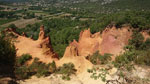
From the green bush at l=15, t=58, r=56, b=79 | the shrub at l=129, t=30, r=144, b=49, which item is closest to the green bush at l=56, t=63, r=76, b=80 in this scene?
the green bush at l=15, t=58, r=56, b=79

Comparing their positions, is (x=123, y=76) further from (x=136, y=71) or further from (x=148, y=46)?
(x=148, y=46)

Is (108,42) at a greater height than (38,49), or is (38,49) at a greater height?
(38,49)

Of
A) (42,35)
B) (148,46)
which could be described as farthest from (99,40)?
(42,35)

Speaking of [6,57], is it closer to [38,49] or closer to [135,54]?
[38,49]

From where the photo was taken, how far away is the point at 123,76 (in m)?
8.78

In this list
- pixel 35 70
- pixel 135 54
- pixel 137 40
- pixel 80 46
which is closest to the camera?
pixel 35 70

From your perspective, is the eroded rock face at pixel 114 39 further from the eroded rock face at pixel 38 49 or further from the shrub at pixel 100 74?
the shrub at pixel 100 74

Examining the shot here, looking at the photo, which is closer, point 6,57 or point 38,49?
point 6,57

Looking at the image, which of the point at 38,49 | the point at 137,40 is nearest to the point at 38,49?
the point at 38,49

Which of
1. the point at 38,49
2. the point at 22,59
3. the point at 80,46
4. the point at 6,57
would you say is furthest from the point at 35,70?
the point at 80,46

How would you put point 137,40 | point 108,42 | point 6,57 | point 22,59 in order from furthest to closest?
point 108,42, point 137,40, point 22,59, point 6,57

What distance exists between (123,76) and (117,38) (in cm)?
1415

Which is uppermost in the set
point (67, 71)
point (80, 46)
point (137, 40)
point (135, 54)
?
point (135, 54)

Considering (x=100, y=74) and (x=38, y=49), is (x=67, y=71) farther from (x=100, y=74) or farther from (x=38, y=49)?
(x=38, y=49)
